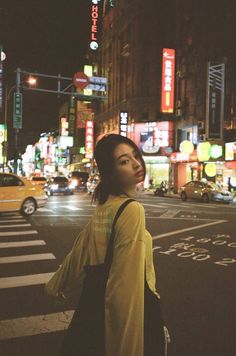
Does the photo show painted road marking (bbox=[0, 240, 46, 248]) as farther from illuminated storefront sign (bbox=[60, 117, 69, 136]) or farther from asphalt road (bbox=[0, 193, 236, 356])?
illuminated storefront sign (bbox=[60, 117, 69, 136])

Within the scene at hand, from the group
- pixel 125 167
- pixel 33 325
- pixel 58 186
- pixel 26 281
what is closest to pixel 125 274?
pixel 125 167

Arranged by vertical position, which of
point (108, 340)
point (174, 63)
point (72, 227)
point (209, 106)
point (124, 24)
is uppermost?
point (124, 24)

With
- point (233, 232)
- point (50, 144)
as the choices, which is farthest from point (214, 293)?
point (50, 144)

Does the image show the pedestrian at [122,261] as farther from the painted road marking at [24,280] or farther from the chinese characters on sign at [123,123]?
the chinese characters on sign at [123,123]

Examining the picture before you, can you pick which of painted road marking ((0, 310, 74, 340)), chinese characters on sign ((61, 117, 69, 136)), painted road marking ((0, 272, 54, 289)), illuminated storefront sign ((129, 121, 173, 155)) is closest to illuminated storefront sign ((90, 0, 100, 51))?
chinese characters on sign ((61, 117, 69, 136))

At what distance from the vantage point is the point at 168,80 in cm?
4062

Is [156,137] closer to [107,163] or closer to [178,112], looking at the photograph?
[178,112]

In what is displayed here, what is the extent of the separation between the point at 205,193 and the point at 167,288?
2226cm

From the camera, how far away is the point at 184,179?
136ft

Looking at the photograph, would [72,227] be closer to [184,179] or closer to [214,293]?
[214,293]

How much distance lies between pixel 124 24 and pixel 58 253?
169 ft

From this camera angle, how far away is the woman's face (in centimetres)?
245

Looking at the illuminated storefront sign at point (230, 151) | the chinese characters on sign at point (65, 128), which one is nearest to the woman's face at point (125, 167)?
the illuminated storefront sign at point (230, 151)

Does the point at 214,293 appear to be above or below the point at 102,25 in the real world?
below
